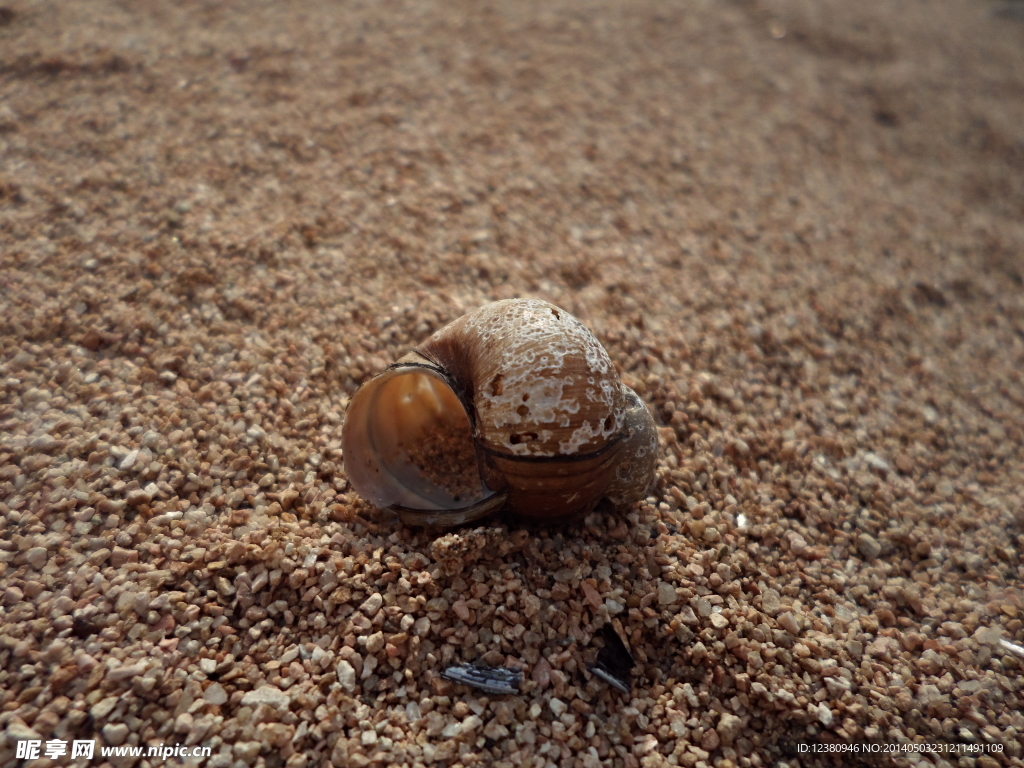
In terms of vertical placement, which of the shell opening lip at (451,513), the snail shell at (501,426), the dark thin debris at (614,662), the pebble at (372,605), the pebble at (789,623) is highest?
the snail shell at (501,426)

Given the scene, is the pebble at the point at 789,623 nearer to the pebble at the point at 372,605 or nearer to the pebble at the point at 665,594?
the pebble at the point at 665,594

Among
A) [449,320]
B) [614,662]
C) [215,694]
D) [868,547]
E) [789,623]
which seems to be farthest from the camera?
[449,320]

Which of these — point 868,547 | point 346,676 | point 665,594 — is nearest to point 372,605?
point 346,676

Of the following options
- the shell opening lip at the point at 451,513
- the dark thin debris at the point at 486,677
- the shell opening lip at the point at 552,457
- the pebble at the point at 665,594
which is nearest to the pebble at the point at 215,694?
the dark thin debris at the point at 486,677

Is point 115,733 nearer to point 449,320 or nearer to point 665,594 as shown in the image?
point 665,594

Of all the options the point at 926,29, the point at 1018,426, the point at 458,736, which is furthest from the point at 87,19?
the point at 926,29

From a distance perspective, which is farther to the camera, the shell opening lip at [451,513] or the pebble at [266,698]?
the shell opening lip at [451,513]
